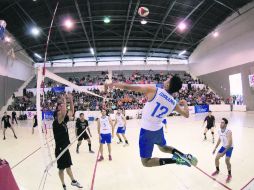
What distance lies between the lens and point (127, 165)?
811cm

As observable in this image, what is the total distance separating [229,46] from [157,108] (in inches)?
1181

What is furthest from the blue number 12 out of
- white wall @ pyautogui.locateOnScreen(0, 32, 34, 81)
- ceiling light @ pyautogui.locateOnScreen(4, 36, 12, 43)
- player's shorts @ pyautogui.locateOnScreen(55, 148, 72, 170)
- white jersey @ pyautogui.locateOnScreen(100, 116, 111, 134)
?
white wall @ pyautogui.locateOnScreen(0, 32, 34, 81)

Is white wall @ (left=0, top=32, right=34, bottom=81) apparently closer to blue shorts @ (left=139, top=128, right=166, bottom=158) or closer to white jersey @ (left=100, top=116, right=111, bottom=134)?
white jersey @ (left=100, top=116, right=111, bottom=134)

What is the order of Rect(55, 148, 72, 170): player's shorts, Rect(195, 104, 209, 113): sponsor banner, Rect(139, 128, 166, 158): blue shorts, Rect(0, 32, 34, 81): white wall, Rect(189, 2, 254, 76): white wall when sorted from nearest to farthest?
Rect(139, 128, 166, 158): blue shorts < Rect(55, 148, 72, 170): player's shorts < Rect(189, 2, 254, 76): white wall < Rect(0, 32, 34, 81): white wall < Rect(195, 104, 209, 113): sponsor banner

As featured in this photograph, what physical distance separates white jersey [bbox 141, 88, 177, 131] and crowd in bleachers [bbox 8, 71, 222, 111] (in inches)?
851

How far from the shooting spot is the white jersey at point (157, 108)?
4.05 metres

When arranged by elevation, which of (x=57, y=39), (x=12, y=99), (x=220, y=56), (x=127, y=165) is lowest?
(x=127, y=165)

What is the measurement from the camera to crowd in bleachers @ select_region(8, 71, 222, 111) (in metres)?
29.3

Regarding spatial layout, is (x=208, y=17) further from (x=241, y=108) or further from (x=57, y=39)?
(x=57, y=39)

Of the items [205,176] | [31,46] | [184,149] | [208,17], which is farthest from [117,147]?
[31,46]

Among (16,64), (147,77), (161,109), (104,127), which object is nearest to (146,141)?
(161,109)

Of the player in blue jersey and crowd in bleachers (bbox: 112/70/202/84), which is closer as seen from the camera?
the player in blue jersey

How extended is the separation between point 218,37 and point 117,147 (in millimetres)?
26797

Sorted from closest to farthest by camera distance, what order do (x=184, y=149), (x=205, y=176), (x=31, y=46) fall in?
(x=205, y=176) < (x=184, y=149) < (x=31, y=46)
